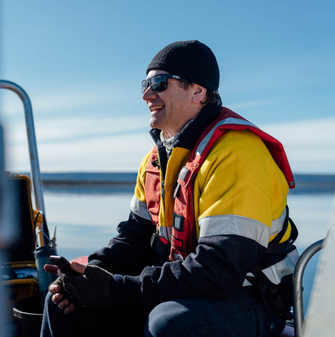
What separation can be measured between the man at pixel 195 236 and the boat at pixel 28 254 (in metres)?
0.42

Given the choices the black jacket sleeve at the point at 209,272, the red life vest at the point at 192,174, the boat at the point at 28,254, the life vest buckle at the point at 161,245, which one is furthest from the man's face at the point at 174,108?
the boat at the point at 28,254

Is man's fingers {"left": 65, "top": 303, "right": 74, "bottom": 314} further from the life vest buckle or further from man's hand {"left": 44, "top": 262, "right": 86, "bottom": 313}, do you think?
the life vest buckle

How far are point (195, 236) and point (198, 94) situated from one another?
680mm

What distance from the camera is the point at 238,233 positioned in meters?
1.33

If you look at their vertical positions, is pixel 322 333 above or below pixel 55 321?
above

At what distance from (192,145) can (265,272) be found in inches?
23.3

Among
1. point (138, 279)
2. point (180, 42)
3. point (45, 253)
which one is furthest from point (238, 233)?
point (45, 253)

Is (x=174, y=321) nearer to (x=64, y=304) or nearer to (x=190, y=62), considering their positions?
(x=64, y=304)

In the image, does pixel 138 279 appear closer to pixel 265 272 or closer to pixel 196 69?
pixel 265 272

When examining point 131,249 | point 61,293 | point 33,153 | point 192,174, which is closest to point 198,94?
point 192,174

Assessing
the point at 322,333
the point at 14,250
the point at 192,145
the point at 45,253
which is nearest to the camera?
the point at 322,333

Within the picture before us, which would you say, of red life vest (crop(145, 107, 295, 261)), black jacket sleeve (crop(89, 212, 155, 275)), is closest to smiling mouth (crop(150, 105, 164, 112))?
red life vest (crop(145, 107, 295, 261))

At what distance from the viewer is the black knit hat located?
183 centimetres

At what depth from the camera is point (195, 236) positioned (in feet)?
5.07
